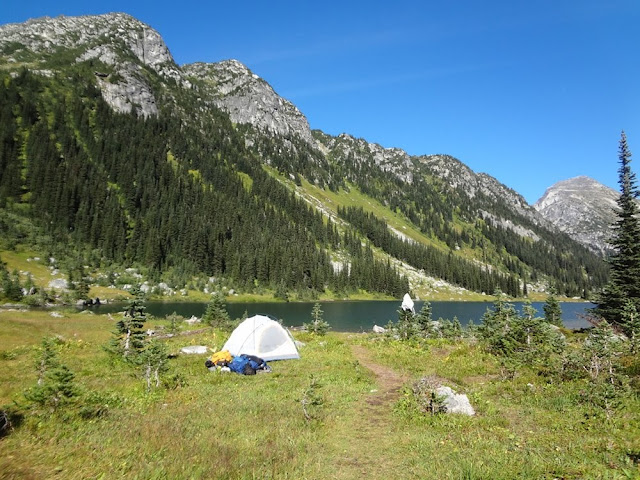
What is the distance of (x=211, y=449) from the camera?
8.87 metres

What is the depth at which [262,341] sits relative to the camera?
25.6m

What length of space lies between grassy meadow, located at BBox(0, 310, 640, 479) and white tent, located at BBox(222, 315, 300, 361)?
4.79 m

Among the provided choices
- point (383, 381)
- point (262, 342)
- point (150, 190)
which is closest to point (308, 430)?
point (383, 381)

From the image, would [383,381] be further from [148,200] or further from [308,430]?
[148,200]

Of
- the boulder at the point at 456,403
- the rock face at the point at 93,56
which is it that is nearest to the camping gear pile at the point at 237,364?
the boulder at the point at 456,403

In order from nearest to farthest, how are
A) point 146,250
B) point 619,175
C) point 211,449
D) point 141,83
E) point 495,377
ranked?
point 211,449 < point 495,377 < point 619,175 < point 146,250 < point 141,83

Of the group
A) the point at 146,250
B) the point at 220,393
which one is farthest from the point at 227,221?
the point at 220,393

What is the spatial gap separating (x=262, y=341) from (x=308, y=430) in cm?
1466

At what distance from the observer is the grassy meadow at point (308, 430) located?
7727 millimetres

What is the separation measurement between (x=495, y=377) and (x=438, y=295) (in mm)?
146169

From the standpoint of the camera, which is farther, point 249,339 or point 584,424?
point 249,339

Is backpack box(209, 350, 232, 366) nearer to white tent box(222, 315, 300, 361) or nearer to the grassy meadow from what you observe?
the grassy meadow

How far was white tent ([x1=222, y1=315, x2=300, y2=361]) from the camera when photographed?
25109 mm

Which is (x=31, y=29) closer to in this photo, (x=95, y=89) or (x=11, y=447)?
(x=95, y=89)
